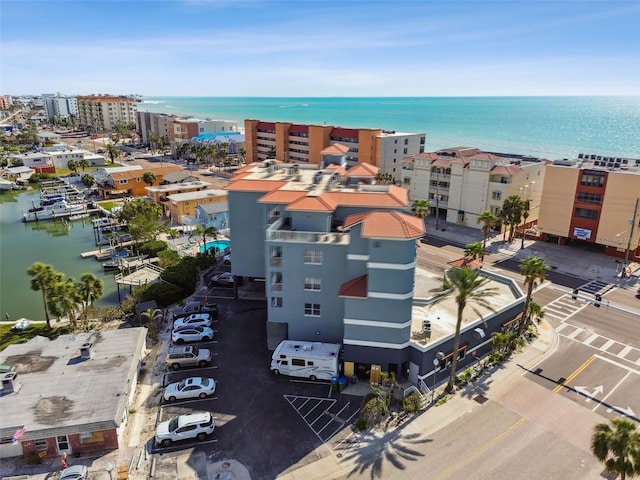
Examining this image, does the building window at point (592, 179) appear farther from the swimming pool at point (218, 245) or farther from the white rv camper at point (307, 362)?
the swimming pool at point (218, 245)

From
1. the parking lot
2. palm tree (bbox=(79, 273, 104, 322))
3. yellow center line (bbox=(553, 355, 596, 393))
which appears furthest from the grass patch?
yellow center line (bbox=(553, 355, 596, 393))

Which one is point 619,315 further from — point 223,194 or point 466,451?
point 223,194

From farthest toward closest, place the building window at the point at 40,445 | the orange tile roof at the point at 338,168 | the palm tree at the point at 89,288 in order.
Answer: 1. the orange tile roof at the point at 338,168
2. the palm tree at the point at 89,288
3. the building window at the point at 40,445

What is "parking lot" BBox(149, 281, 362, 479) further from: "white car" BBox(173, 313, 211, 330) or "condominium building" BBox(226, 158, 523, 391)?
"condominium building" BBox(226, 158, 523, 391)

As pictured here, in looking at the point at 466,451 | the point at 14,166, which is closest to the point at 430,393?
the point at 466,451

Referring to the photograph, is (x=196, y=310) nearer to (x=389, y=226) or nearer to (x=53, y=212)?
(x=389, y=226)

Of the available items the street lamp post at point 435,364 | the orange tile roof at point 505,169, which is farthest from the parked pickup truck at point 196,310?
the orange tile roof at point 505,169
